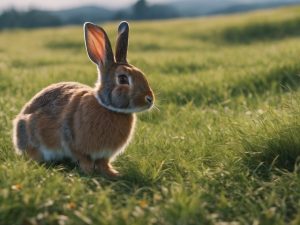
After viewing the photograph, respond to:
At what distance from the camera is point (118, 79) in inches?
187

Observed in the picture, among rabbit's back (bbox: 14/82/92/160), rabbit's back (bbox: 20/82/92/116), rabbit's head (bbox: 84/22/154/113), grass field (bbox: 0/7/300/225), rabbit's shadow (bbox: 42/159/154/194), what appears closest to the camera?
grass field (bbox: 0/7/300/225)

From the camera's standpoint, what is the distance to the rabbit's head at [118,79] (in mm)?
4672

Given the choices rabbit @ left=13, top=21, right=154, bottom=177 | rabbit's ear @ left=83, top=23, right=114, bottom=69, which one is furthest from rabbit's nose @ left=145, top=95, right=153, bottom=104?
rabbit's ear @ left=83, top=23, right=114, bottom=69

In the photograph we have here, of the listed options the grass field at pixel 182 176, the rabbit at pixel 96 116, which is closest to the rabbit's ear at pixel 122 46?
the rabbit at pixel 96 116

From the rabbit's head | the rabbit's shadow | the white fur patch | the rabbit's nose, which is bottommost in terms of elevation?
the rabbit's shadow

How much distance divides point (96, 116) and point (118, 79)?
36 centimetres

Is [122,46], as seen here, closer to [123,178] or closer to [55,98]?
[55,98]

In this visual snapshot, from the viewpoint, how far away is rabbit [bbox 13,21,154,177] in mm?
4719

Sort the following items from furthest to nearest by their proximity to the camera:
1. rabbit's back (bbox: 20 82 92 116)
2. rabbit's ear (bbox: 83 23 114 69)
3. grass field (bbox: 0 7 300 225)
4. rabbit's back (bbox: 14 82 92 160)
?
rabbit's back (bbox: 20 82 92 116), rabbit's back (bbox: 14 82 92 160), rabbit's ear (bbox: 83 23 114 69), grass field (bbox: 0 7 300 225)

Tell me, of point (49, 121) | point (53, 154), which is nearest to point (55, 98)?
point (49, 121)

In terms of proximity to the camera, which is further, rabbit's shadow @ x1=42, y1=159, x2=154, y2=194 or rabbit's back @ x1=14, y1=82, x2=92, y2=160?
rabbit's back @ x1=14, y1=82, x2=92, y2=160

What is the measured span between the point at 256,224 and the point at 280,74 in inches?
241

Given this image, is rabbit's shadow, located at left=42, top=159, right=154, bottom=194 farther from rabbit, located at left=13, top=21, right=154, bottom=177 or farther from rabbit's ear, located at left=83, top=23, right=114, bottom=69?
rabbit's ear, located at left=83, top=23, right=114, bottom=69

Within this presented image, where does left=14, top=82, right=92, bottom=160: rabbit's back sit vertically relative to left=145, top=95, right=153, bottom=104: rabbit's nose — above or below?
below
